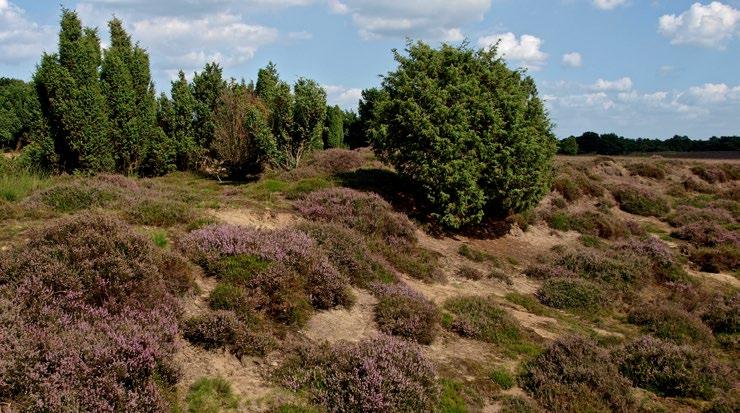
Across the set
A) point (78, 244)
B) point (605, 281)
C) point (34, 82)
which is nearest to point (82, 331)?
point (78, 244)

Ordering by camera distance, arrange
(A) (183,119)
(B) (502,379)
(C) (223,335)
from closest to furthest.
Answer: (C) (223,335) < (B) (502,379) < (A) (183,119)

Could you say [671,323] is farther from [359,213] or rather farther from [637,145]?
[637,145]

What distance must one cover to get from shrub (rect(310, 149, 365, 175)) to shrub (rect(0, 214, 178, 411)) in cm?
1739

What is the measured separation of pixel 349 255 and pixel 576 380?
5.55m

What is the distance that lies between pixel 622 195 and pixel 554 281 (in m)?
20.4

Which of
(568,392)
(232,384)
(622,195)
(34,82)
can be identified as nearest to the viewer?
(232,384)

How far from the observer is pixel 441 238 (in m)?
19.4

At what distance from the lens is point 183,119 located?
30.4 metres

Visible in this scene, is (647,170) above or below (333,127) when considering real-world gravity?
below

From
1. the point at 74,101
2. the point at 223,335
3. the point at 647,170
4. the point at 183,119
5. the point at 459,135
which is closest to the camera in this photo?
the point at 223,335

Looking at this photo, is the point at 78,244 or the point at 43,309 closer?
the point at 43,309

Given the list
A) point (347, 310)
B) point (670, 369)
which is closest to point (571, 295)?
point (670, 369)

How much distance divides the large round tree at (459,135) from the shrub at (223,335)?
11.9m

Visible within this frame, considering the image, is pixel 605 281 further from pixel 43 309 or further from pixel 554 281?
pixel 43 309
